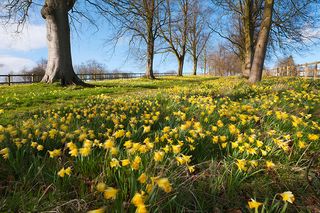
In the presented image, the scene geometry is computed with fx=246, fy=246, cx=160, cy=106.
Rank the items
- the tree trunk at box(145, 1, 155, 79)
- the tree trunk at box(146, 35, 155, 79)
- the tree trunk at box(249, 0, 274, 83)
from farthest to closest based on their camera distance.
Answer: the tree trunk at box(146, 35, 155, 79), the tree trunk at box(145, 1, 155, 79), the tree trunk at box(249, 0, 274, 83)

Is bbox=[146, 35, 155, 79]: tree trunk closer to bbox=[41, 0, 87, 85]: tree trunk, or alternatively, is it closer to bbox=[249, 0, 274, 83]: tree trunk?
bbox=[41, 0, 87, 85]: tree trunk

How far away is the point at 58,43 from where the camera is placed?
12188 mm

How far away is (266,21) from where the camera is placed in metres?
10.3

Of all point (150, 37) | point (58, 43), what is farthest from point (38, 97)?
point (150, 37)

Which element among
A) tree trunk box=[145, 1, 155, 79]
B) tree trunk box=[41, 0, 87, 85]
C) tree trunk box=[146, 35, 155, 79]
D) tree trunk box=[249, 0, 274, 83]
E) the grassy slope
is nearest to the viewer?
the grassy slope

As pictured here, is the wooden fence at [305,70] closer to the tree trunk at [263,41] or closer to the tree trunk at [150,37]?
the tree trunk at [263,41]

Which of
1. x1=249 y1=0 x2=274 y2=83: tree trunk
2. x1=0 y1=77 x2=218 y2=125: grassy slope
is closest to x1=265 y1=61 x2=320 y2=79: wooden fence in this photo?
x1=249 y1=0 x2=274 y2=83: tree trunk

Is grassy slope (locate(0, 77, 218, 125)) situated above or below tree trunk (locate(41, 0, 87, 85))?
below

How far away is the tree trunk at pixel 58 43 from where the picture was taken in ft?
A: 39.5

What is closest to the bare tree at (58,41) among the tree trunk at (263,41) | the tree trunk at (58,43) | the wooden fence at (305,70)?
the tree trunk at (58,43)

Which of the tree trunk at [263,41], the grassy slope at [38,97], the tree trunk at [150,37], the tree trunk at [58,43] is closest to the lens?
the grassy slope at [38,97]

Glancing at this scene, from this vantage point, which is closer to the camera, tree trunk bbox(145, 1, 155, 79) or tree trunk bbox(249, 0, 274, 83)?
tree trunk bbox(249, 0, 274, 83)

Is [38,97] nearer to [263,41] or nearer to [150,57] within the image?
[263,41]

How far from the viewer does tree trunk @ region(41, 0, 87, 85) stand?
12039 millimetres
